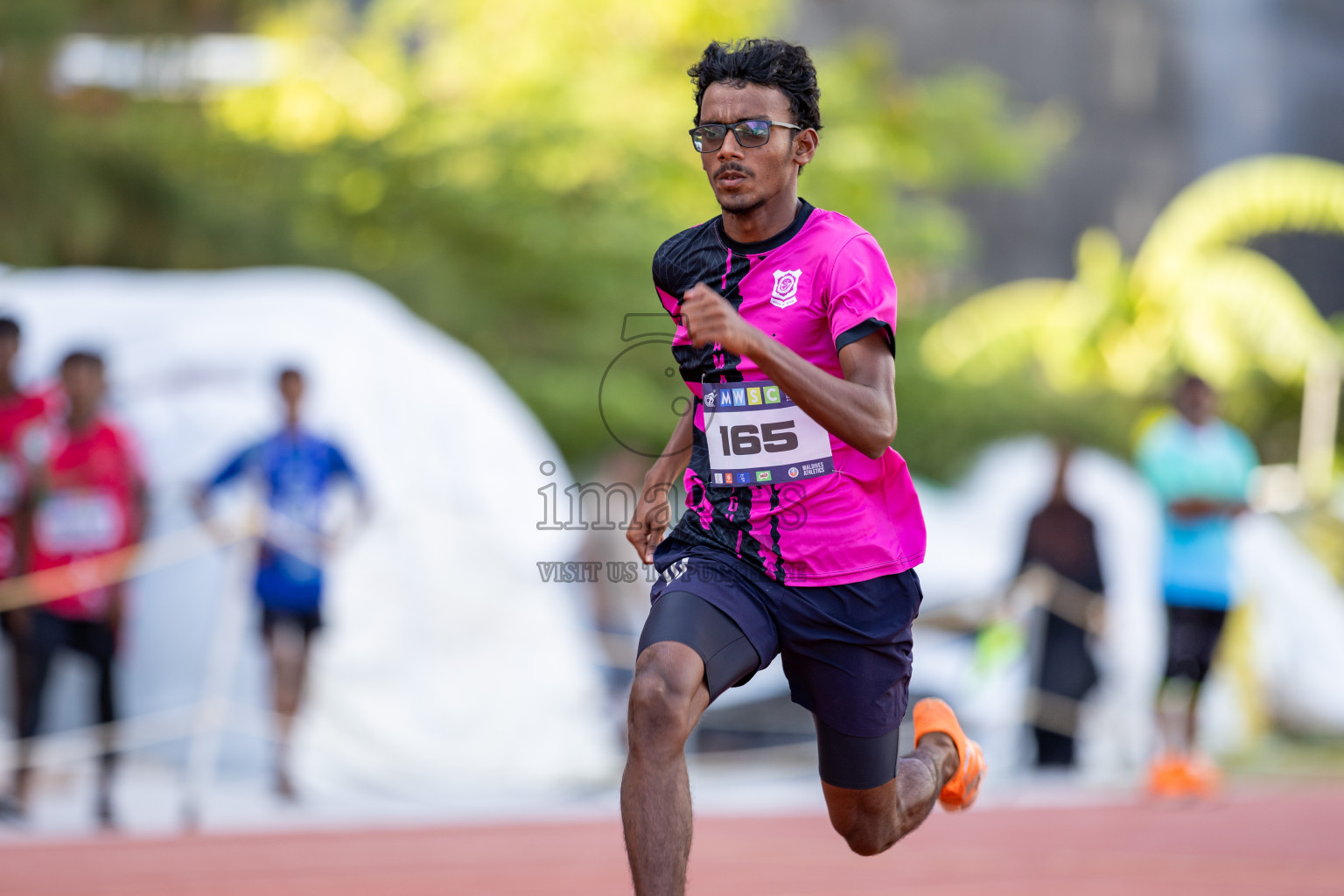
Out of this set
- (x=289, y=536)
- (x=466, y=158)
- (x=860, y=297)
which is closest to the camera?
(x=860, y=297)

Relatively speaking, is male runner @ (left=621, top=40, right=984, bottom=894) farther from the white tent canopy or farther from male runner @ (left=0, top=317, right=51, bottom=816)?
the white tent canopy

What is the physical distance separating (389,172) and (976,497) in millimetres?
6672

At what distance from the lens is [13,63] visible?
1246cm

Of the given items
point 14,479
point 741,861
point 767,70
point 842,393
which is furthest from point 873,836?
point 14,479

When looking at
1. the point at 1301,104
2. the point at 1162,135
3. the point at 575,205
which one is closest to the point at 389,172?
the point at 575,205

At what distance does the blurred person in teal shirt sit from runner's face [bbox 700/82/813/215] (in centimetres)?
568

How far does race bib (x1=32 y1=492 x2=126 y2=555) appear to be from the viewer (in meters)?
7.41

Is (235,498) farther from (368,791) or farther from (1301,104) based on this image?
(1301,104)

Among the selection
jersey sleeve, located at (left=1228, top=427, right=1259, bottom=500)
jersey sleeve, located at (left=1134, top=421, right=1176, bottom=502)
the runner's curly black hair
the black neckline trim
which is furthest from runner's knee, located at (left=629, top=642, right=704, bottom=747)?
jersey sleeve, located at (left=1228, top=427, right=1259, bottom=500)

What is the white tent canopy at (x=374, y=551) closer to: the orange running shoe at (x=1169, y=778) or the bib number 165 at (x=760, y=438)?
the orange running shoe at (x=1169, y=778)

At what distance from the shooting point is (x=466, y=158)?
16047mm

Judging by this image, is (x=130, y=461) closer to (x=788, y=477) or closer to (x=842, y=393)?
(x=788, y=477)

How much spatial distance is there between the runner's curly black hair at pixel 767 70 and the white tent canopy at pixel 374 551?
5698 mm

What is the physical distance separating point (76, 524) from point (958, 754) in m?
4.72
